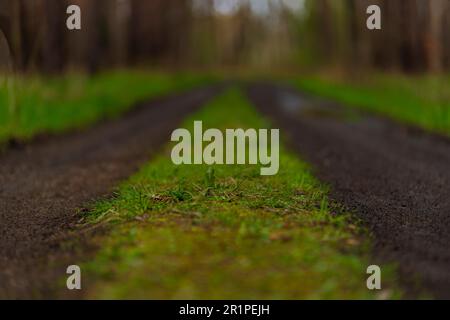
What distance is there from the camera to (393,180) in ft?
26.8

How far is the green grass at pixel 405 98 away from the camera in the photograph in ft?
49.7

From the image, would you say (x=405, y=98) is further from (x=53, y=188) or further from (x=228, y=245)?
(x=228, y=245)

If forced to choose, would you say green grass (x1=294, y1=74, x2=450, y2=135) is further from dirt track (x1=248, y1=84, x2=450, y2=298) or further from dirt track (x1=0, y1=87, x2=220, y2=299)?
dirt track (x1=0, y1=87, x2=220, y2=299)

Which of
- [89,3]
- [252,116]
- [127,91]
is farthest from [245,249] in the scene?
[89,3]

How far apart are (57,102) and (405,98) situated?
10107mm

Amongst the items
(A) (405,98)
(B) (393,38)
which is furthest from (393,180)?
(B) (393,38)

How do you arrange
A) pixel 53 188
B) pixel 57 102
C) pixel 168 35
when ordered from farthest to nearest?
pixel 168 35, pixel 57 102, pixel 53 188

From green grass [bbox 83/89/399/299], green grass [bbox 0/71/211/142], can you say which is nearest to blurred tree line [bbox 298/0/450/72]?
green grass [bbox 0/71/211/142]

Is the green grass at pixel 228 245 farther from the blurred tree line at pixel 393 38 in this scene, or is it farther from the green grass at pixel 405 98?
the blurred tree line at pixel 393 38

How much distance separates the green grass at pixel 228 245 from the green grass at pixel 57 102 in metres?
6.46

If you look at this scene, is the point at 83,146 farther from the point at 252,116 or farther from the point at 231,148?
the point at 252,116

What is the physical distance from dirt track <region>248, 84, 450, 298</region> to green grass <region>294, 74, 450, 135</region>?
63 centimetres

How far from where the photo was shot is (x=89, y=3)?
25141mm

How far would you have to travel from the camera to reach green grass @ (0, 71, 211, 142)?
12406 millimetres
